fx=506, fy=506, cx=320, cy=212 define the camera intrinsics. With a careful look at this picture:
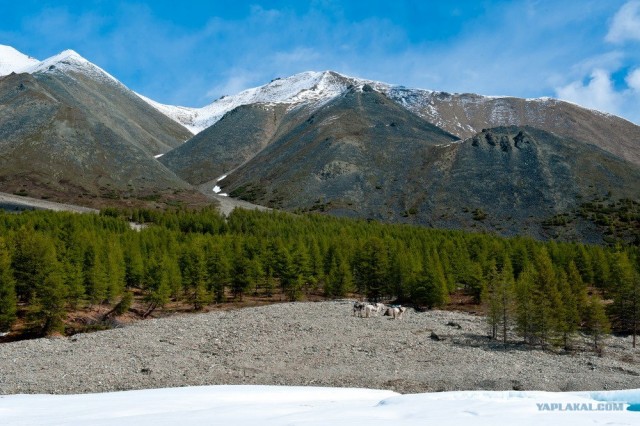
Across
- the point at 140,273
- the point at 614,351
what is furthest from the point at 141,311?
the point at 614,351

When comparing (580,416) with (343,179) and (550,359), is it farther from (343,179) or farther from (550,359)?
(343,179)

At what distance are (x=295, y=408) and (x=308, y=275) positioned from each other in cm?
5969

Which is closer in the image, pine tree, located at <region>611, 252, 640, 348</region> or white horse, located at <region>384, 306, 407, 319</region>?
pine tree, located at <region>611, 252, 640, 348</region>

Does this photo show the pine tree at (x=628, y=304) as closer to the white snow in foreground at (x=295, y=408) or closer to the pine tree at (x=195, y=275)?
the white snow in foreground at (x=295, y=408)

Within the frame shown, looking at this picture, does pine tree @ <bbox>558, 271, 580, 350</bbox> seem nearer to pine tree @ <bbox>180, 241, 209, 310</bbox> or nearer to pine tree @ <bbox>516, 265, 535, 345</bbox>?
pine tree @ <bbox>516, 265, 535, 345</bbox>

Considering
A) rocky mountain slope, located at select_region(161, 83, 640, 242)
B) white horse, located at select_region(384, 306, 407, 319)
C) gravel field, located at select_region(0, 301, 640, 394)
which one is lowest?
gravel field, located at select_region(0, 301, 640, 394)

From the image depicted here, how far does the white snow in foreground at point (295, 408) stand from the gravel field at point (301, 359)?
5.11 metres

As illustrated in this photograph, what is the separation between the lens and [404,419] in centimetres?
1789

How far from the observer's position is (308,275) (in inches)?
3191

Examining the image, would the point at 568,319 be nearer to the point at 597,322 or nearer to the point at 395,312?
the point at 597,322

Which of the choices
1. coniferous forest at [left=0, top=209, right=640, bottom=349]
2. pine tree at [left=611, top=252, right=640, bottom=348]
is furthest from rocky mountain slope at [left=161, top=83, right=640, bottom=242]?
pine tree at [left=611, top=252, right=640, bottom=348]

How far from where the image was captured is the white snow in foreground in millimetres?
17219

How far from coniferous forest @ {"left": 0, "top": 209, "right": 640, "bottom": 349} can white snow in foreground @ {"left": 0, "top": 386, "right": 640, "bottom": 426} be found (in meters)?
21.5

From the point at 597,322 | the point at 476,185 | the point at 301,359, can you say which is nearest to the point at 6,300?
the point at 301,359
